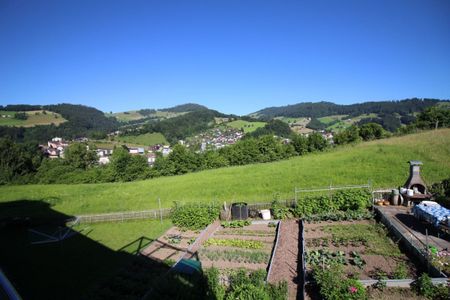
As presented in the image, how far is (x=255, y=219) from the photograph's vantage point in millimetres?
19766

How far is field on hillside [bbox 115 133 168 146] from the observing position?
123 meters

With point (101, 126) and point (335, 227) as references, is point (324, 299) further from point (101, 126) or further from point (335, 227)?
point (101, 126)

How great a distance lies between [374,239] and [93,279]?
12.6m

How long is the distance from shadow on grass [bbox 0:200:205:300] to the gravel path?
119 inches

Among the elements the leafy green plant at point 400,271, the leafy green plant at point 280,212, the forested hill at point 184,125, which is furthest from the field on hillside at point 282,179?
the forested hill at point 184,125

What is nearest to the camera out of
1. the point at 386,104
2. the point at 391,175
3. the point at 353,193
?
the point at 353,193

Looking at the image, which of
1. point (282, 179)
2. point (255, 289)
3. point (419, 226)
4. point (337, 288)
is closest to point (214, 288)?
point (255, 289)

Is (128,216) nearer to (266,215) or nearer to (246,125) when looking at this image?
(266,215)

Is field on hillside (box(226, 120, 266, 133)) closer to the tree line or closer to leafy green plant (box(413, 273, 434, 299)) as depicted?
the tree line

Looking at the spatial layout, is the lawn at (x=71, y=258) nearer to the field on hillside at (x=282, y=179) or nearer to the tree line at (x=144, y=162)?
the field on hillside at (x=282, y=179)

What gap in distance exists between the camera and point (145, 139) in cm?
12838

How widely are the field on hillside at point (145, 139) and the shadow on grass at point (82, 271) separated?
10336 cm

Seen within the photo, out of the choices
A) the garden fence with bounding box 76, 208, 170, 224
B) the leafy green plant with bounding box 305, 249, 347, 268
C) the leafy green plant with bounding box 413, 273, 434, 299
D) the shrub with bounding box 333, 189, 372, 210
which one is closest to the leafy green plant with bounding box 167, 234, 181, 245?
the garden fence with bounding box 76, 208, 170, 224

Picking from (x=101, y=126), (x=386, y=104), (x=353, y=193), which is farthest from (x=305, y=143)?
(x=101, y=126)
